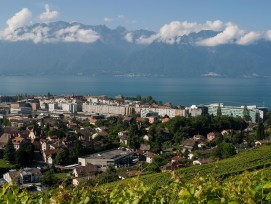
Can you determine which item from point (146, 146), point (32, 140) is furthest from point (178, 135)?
point (32, 140)

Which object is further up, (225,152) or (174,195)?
(174,195)

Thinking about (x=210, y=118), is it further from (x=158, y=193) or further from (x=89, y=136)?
(x=158, y=193)

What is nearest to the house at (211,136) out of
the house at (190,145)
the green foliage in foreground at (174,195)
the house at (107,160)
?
the house at (190,145)

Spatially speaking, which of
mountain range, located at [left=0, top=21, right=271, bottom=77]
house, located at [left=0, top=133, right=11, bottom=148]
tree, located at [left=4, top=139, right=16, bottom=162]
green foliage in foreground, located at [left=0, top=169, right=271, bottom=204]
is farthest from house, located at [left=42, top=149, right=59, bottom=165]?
mountain range, located at [left=0, top=21, right=271, bottom=77]

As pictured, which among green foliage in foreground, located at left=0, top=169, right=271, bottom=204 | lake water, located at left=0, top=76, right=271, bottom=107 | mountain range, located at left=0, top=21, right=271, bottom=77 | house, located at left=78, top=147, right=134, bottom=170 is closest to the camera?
green foliage in foreground, located at left=0, top=169, right=271, bottom=204

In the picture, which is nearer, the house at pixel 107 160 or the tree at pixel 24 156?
the house at pixel 107 160

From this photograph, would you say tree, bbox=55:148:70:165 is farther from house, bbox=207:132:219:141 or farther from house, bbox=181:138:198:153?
house, bbox=207:132:219:141

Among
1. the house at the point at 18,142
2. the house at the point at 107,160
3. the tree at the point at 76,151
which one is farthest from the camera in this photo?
the house at the point at 18,142

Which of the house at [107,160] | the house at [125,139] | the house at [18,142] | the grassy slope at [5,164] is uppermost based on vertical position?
the house at [18,142]

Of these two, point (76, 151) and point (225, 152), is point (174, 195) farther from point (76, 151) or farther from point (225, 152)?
point (76, 151)

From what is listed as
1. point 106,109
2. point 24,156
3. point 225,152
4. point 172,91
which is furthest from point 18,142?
point 172,91

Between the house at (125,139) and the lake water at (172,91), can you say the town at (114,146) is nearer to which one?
the house at (125,139)
